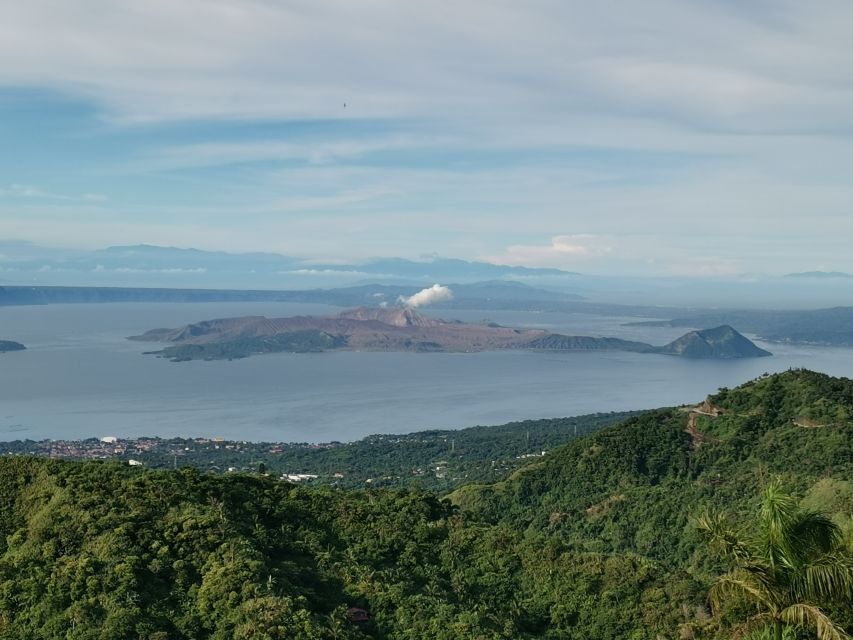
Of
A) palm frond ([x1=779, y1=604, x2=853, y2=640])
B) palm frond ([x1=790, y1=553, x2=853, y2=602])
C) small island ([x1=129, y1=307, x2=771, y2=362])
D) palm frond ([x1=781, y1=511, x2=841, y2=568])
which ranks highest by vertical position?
palm frond ([x1=781, y1=511, x2=841, y2=568])

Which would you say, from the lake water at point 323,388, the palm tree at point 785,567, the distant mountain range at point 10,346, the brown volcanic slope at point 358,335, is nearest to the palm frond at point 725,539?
the palm tree at point 785,567

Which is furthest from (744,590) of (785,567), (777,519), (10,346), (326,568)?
(10,346)

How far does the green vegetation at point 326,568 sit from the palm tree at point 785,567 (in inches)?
0.8

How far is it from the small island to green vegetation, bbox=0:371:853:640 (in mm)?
138535

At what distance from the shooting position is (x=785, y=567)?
8.43 m

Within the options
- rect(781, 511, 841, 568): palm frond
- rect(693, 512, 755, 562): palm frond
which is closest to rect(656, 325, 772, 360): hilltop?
rect(693, 512, 755, 562): palm frond

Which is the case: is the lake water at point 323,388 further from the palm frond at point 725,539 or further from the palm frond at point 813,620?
the palm frond at point 813,620

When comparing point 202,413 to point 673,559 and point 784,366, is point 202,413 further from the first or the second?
point 784,366

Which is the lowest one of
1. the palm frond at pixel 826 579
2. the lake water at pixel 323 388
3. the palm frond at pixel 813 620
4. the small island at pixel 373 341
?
the lake water at pixel 323 388

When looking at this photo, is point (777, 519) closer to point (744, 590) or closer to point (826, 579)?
point (826, 579)

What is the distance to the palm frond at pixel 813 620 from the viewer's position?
783 cm

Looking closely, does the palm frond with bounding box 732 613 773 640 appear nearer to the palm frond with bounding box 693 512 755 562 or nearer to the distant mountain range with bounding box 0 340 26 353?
the palm frond with bounding box 693 512 755 562

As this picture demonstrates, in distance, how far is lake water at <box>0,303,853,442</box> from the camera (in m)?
93.6

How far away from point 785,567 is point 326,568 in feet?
45.9
